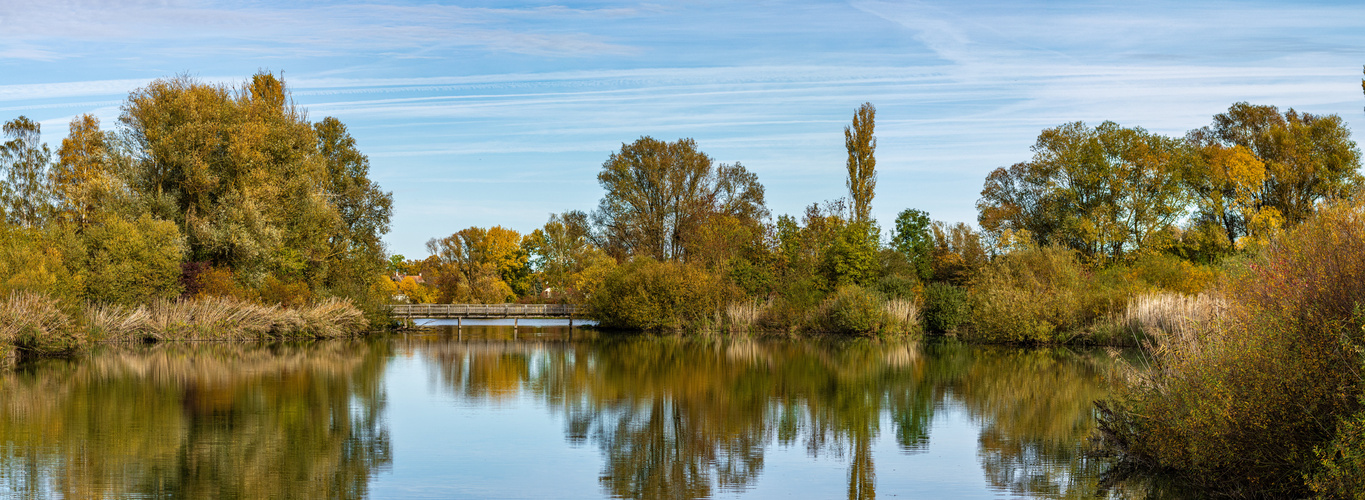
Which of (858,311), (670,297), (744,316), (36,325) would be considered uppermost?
(670,297)

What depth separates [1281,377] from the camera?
28.1ft

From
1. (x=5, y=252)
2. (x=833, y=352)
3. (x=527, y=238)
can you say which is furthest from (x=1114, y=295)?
(x=527, y=238)

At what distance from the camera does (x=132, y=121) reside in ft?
126

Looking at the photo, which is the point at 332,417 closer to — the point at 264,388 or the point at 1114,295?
the point at 264,388

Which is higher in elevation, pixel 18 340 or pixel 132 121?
pixel 132 121

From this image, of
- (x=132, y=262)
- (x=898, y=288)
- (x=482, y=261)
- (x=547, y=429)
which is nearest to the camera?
(x=547, y=429)

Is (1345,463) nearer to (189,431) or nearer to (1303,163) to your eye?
(189,431)

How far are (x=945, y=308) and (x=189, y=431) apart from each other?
30853mm

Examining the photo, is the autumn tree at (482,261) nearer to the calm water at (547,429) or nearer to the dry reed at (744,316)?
the dry reed at (744,316)

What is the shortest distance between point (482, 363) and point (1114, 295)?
18.7 metres

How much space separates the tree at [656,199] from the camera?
61.7 metres

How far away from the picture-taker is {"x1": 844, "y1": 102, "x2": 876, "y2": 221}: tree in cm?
5284

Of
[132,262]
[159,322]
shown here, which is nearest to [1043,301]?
[159,322]

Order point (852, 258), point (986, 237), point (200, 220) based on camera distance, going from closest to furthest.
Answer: point (200, 220), point (852, 258), point (986, 237)
